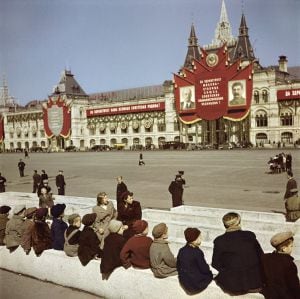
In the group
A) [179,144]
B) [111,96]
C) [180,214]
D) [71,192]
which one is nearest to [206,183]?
[71,192]

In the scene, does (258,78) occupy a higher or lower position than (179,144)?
higher

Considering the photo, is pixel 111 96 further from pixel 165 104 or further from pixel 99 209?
pixel 99 209

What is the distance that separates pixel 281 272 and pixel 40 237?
4.22 metres

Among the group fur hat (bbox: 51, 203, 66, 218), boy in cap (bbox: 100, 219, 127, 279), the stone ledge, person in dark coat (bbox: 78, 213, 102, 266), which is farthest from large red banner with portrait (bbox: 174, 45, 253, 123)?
boy in cap (bbox: 100, 219, 127, 279)

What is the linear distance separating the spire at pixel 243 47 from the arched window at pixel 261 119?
36.5 feet

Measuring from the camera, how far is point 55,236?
23.1ft

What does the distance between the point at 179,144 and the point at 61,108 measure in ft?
89.0

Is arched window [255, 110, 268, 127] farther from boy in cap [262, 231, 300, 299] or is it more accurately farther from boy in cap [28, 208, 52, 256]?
boy in cap [262, 231, 300, 299]

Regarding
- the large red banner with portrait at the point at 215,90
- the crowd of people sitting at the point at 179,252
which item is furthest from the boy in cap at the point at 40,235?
the large red banner with portrait at the point at 215,90

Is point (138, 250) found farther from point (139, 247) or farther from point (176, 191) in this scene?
point (176, 191)

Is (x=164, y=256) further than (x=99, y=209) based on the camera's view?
No

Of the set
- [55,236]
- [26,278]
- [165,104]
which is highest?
[165,104]

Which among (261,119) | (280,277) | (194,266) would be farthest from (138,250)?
(261,119)

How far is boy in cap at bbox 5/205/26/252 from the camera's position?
7.27 m
